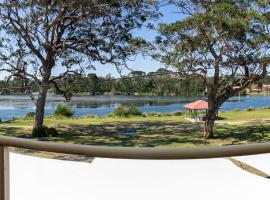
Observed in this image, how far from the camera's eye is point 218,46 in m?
1.00

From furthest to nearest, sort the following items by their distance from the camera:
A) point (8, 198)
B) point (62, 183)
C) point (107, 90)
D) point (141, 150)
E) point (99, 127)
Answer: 1. point (99, 127)
2. point (107, 90)
3. point (62, 183)
4. point (8, 198)
5. point (141, 150)

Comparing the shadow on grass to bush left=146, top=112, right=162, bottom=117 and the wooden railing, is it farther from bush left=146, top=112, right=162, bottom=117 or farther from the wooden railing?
the wooden railing

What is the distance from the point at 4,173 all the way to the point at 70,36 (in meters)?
0.55

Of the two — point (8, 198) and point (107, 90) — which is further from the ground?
point (107, 90)

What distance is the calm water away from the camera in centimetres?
94

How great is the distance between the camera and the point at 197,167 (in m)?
0.72

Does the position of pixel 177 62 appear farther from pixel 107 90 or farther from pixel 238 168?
pixel 238 168

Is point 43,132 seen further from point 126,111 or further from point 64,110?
point 126,111

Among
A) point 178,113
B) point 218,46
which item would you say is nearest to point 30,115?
point 178,113

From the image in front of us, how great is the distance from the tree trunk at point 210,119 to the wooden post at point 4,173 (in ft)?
1.72

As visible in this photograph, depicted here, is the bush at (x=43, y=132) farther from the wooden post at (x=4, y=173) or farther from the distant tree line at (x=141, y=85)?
the wooden post at (x=4, y=173)

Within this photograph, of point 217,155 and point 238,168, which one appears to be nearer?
point 217,155

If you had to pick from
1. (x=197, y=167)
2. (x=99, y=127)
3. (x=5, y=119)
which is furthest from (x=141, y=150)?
(x=5, y=119)

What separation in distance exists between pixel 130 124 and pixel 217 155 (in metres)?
0.66
